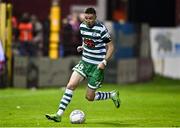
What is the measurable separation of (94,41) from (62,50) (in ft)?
48.6

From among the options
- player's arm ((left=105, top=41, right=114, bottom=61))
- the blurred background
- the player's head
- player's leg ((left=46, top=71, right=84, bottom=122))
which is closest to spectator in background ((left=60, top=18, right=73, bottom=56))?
the blurred background

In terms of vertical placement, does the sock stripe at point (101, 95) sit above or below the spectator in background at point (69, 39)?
above

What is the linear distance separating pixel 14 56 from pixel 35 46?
220cm

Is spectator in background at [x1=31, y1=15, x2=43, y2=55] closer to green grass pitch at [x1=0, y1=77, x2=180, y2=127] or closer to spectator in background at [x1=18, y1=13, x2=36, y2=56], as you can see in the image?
spectator in background at [x1=18, y1=13, x2=36, y2=56]

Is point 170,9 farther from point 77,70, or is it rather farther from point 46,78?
point 77,70

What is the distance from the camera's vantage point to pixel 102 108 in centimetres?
2059

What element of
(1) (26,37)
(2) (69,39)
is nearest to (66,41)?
(2) (69,39)

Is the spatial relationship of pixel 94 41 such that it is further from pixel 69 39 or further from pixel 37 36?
pixel 69 39

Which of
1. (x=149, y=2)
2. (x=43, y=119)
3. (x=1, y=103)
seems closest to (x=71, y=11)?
(x=149, y=2)

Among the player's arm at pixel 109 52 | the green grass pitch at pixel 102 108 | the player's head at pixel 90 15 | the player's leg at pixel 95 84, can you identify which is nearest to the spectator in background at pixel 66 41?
the green grass pitch at pixel 102 108

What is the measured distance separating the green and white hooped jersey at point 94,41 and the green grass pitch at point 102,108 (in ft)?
4.30

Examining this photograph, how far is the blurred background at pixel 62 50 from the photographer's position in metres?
28.9

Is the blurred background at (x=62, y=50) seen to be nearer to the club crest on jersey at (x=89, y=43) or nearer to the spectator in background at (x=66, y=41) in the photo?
the spectator in background at (x=66, y=41)

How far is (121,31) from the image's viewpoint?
105ft
